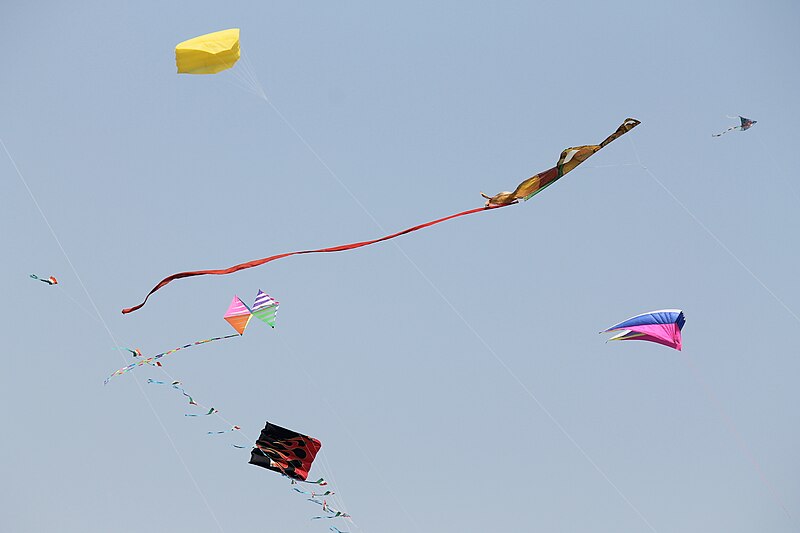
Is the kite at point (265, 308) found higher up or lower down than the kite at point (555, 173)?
lower down

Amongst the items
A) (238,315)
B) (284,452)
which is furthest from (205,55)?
(284,452)

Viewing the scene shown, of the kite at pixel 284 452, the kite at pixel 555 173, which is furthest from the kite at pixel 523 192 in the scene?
the kite at pixel 284 452

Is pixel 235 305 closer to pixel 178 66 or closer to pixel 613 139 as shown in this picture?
pixel 178 66

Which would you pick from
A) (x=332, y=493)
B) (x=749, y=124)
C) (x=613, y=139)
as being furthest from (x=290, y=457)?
(x=749, y=124)

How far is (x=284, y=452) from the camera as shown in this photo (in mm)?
21594

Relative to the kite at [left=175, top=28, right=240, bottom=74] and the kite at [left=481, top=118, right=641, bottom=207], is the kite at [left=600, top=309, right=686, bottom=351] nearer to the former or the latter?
the kite at [left=481, top=118, right=641, bottom=207]

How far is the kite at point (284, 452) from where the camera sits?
21.5m

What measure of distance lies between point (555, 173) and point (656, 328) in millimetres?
5422

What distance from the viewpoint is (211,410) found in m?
20.3

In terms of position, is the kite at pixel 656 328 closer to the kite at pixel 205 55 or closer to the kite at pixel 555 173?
the kite at pixel 555 173

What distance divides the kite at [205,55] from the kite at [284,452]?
24.0 ft

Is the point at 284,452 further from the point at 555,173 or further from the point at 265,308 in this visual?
the point at 555,173

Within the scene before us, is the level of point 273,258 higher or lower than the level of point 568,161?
lower

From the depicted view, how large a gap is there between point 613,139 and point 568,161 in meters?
0.89
